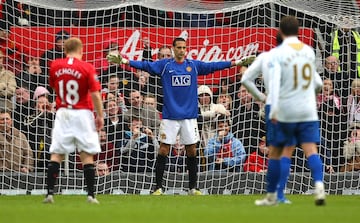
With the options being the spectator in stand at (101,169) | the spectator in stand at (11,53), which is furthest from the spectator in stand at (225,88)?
the spectator in stand at (11,53)

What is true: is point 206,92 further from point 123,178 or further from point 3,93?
point 3,93

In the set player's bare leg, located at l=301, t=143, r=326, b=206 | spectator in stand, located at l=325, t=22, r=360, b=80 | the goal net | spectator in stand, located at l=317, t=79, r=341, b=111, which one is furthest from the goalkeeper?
player's bare leg, located at l=301, t=143, r=326, b=206

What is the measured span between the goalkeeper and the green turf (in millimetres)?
1627

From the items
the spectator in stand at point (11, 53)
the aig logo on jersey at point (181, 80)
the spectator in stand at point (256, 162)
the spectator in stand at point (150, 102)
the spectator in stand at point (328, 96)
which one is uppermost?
the spectator in stand at point (11, 53)

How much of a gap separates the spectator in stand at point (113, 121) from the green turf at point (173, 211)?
305 cm

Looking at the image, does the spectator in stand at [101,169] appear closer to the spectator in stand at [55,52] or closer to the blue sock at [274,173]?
the spectator in stand at [55,52]

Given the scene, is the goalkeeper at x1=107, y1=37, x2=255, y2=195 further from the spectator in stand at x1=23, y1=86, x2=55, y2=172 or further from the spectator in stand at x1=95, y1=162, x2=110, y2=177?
the spectator in stand at x1=23, y1=86, x2=55, y2=172

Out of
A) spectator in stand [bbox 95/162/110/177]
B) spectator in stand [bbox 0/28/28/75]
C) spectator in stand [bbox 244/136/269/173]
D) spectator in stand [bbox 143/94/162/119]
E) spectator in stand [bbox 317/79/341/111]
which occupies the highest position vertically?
spectator in stand [bbox 0/28/28/75]

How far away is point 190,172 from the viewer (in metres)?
17.3

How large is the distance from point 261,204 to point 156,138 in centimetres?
595

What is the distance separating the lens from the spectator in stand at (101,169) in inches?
731

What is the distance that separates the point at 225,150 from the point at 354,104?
242 centimetres

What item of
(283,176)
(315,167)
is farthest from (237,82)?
(315,167)

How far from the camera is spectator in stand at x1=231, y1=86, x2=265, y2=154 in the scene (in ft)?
62.3
